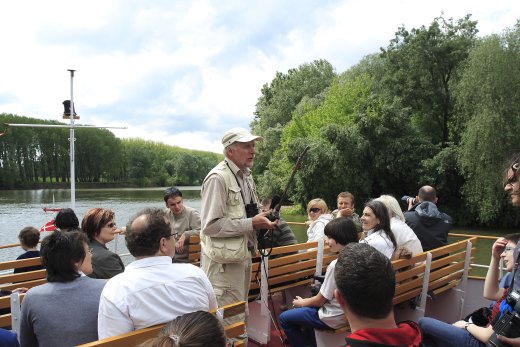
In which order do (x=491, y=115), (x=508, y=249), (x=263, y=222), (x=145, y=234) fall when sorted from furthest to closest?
(x=491, y=115), (x=263, y=222), (x=508, y=249), (x=145, y=234)

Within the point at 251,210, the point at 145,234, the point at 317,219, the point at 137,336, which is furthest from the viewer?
the point at 317,219

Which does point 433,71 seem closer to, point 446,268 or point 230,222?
point 446,268

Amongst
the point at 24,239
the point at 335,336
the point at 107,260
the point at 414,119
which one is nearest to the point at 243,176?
the point at 107,260

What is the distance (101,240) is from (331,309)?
78.0 inches

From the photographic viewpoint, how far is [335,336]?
3268mm

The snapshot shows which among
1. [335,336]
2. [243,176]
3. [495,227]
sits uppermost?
[243,176]

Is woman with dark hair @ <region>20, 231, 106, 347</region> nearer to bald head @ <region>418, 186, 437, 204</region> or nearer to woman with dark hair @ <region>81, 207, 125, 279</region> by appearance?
woman with dark hair @ <region>81, 207, 125, 279</region>

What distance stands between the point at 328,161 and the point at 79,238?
25.3m

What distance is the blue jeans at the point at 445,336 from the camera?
2.61 metres

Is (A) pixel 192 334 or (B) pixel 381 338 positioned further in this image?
(B) pixel 381 338

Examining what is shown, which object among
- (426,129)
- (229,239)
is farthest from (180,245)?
(426,129)

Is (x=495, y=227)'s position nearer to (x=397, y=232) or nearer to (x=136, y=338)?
(x=397, y=232)

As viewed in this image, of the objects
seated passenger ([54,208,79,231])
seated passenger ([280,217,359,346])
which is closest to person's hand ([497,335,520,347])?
seated passenger ([280,217,359,346])

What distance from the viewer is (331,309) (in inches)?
123
